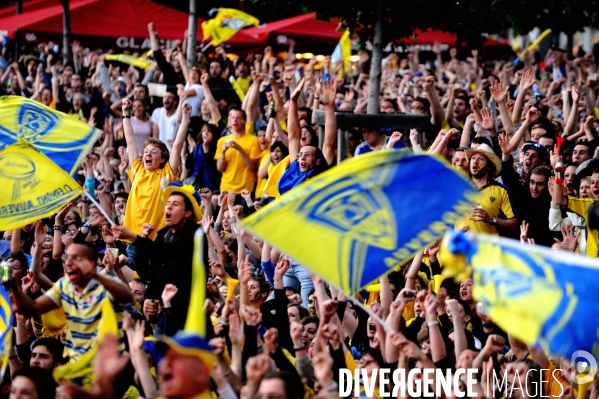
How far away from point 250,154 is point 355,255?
5.92 metres

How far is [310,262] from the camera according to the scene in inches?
219

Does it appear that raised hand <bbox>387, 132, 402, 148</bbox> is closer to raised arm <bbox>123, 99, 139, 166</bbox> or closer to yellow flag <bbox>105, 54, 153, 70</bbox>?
raised arm <bbox>123, 99, 139, 166</bbox>

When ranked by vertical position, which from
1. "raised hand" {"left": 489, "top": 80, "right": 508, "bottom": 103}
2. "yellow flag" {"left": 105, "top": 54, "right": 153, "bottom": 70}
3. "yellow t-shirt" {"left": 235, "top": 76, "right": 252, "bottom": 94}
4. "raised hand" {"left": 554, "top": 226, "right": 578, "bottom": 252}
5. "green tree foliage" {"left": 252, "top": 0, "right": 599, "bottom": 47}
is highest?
"green tree foliage" {"left": 252, "top": 0, "right": 599, "bottom": 47}

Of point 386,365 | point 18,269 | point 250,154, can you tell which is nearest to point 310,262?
point 386,365

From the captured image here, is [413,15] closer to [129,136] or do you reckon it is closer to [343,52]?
[129,136]

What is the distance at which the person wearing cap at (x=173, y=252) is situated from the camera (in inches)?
276

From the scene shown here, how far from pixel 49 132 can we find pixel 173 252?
1.71 metres

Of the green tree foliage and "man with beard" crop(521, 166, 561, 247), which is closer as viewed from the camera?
"man with beard" crop(521, 166, 561, 247)

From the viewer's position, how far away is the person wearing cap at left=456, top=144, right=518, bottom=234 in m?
8.32

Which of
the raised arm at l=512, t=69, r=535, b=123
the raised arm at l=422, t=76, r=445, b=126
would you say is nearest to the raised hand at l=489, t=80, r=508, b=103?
the raised arm at l=512, t=69, r=535, b=123

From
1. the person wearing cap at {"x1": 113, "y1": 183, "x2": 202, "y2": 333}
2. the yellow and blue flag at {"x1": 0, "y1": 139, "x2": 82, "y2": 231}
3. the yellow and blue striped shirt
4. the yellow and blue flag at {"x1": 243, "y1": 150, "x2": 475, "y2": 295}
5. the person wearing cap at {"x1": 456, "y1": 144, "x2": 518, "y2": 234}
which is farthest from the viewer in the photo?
the person wearing cap at {"x1": 456, "y1": 144, "x2": 518, "y2": 234}

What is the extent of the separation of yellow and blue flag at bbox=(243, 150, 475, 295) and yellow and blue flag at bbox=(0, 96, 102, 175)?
9.52 ft

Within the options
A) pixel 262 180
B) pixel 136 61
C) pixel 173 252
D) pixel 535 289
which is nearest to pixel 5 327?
pixel 173 252

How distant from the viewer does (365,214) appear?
5742 millimetres
